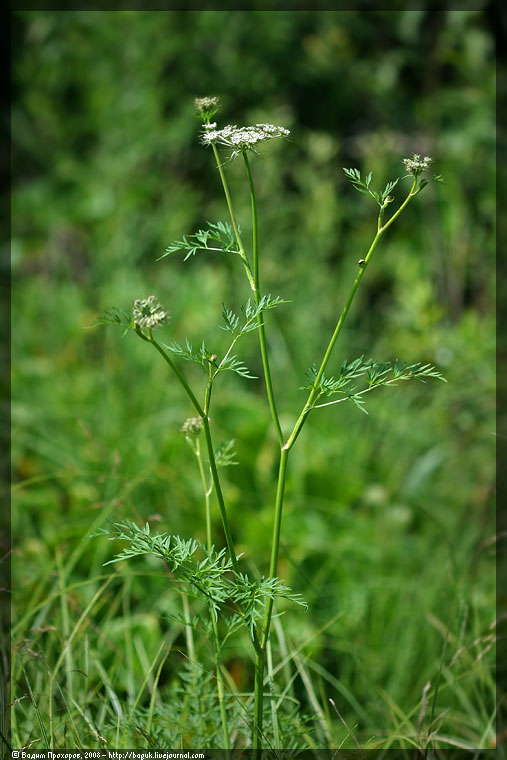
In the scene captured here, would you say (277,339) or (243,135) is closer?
(243,135)

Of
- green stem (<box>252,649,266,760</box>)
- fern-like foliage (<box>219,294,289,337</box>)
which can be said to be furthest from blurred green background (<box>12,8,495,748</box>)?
fern-like foliage (<box>219,294,289,337</box>)

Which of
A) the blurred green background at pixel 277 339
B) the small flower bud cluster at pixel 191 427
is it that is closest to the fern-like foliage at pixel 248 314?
the small flower bud cluster at pixel 191 427

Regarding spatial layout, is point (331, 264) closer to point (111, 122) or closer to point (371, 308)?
point (371, 308)

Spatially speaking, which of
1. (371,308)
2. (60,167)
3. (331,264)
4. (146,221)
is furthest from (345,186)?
(60,167)

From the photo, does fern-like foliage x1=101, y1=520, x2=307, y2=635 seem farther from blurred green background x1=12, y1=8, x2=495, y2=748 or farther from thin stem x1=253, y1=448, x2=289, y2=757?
blurred green background x1=12, y1=8, x2=495, y2=748

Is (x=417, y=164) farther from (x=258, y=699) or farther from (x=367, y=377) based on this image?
(x=258, y=699)

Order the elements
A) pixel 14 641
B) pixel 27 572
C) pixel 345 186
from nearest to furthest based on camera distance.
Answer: pixel 14 641, pixel 27 572, pixel 345 186

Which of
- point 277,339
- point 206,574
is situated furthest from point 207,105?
point 277,339
